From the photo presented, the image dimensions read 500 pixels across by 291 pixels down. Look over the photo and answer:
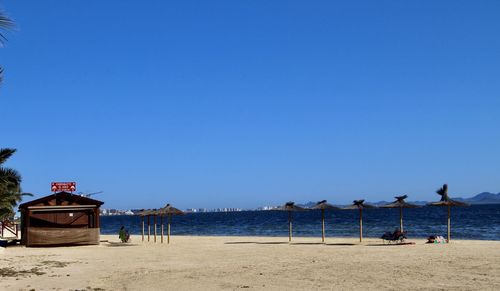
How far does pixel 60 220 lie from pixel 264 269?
18.1 m

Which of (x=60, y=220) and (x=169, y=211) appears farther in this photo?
(x=60, y=220)

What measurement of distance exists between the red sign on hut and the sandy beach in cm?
840

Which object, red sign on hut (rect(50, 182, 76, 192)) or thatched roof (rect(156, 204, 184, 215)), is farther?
red sign on hut (rect(50, 182, 76, 192))

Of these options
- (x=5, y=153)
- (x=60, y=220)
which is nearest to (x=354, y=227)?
(x=60, y=220)

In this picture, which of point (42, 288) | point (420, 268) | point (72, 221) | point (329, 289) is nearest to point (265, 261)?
point (420, 268)

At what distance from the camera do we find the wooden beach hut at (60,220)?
2708cm

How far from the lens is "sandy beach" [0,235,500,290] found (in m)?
13.1

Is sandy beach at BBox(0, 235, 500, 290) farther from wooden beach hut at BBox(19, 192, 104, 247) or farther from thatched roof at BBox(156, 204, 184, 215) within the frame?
thatched roof at BBox(156, 204, 184, 215)

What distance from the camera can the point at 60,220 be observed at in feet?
101

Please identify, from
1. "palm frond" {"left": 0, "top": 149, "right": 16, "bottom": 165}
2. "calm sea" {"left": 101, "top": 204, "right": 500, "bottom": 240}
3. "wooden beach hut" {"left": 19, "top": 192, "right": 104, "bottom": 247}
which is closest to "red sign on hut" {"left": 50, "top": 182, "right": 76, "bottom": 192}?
"wooden beach hut" {"left": 19, "top": 192, "right": 104, "bottom": 247}

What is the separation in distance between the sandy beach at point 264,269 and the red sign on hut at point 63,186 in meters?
8.40

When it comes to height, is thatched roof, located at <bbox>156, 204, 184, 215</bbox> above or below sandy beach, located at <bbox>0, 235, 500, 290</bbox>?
above

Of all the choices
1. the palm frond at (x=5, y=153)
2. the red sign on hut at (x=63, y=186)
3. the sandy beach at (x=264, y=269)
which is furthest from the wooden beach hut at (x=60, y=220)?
the palm frond at (x=5, y=153)

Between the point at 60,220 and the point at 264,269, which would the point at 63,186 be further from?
the point at 264,269
